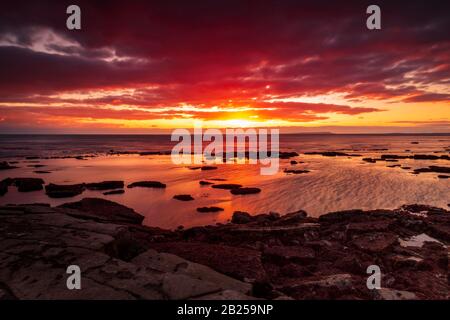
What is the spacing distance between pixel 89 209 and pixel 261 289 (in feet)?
36.9

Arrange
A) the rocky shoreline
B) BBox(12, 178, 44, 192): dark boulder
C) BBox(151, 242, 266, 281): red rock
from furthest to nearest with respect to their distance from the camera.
Result: BBox(12, 178, 44, 192): dark boulder
BBox(151, 242, 266, 281): red rock
the rocky shoreline

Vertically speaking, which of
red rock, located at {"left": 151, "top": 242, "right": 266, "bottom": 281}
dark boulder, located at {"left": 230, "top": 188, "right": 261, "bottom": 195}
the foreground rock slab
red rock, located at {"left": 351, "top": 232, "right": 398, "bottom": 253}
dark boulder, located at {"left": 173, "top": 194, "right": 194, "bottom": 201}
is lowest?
dark boulder, located at {"left": 173, "top": 194, "right": 194, "bottom": 201}

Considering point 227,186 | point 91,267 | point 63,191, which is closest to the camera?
point 91,267

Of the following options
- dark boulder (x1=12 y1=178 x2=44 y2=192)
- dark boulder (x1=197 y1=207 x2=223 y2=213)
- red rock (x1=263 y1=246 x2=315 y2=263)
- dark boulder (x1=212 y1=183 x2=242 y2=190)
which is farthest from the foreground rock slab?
dark boulder (x1=12 y1=178 x2=44 y2=192)

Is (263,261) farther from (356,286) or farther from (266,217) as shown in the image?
(266,217)

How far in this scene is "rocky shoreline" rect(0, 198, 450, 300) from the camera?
5.70 m

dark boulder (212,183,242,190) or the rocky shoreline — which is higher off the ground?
the rocky shoreline

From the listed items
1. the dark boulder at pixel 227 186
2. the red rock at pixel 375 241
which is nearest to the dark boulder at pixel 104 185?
the dark boulder at pixel 227 186

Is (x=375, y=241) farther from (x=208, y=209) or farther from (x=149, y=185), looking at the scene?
(x=149, y=185)

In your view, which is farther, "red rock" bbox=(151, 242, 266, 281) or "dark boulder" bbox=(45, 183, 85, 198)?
"dark boulder" bbox=(45, 183, 85, 198)

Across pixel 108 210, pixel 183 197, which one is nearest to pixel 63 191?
pixel 183 197

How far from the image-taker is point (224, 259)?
800cm

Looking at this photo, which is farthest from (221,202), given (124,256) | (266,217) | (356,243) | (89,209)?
(124,256)

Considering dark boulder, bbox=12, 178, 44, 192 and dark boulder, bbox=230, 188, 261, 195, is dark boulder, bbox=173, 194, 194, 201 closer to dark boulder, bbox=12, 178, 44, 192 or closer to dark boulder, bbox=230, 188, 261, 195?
dark boulder, bbox=230, 188, 261, 195
